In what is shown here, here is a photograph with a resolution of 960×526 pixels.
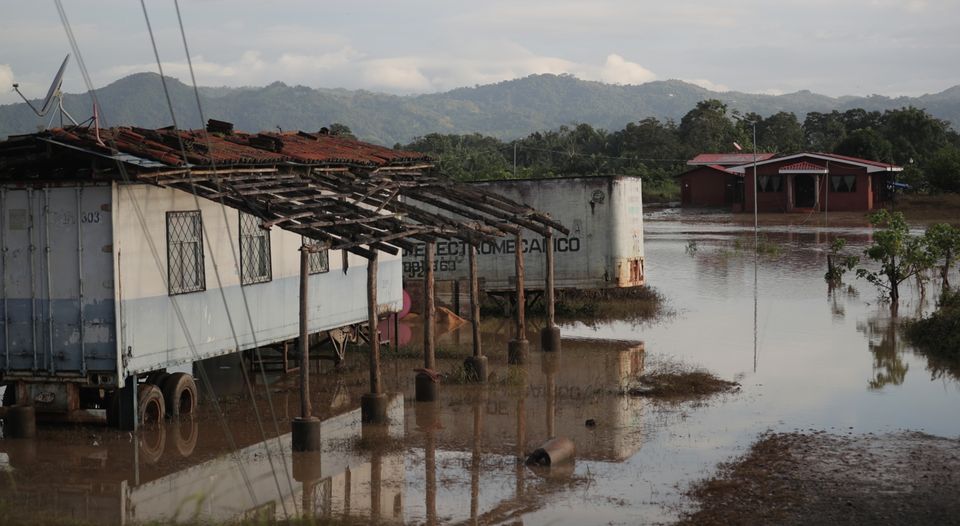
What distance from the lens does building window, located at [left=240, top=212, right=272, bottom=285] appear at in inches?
648

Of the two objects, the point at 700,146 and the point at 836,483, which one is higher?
the point at 700,146

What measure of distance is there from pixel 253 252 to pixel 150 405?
3.02 metres

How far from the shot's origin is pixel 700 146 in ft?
302

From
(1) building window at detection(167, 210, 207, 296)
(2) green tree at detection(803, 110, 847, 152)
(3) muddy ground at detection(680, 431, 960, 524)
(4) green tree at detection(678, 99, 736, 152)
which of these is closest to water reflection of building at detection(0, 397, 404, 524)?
(1) building window at detection(167, 210, 207, 296)

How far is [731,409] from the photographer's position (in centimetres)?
1593

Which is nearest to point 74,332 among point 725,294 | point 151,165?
point 151,165

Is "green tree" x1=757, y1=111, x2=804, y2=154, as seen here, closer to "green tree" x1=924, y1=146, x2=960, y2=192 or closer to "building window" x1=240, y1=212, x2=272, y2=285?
"green tree" x1=924, y1=146, x2=960, y2=192

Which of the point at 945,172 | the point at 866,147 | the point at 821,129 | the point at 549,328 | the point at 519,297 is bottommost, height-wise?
the point at 549,328

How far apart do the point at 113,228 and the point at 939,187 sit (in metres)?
54.2

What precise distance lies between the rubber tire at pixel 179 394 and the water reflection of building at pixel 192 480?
44cm

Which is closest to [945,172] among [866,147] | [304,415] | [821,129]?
[866,147]

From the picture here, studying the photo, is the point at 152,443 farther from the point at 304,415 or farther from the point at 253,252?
the point at 253,252

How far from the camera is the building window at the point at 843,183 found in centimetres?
5691

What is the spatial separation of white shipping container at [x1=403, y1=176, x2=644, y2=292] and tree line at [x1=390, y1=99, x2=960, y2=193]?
36257 millimetres
